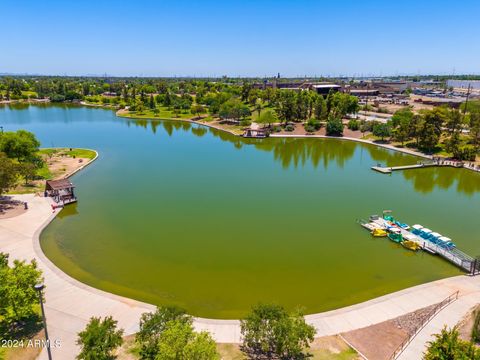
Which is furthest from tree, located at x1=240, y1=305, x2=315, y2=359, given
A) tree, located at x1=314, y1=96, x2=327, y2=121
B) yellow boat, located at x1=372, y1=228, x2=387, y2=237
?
tree, located at x1=314, y1=96, x2=327, y2=121

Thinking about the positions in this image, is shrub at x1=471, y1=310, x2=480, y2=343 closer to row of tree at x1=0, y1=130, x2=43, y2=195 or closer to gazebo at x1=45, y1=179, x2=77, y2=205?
gazebo at x1=45, y1=179, x2=77, y2=205

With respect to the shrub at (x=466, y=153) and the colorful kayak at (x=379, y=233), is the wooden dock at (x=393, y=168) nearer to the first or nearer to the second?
the shrub at (x=466, y=153)

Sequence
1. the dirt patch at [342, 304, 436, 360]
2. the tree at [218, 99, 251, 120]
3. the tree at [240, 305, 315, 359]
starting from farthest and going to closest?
the tree at [218, 99, 251, 120] < the dirt patch at [342, 304, 436, 360] < the tree at [240, 305, 315, 359]

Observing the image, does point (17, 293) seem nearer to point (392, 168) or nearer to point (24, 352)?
point (24, 352)

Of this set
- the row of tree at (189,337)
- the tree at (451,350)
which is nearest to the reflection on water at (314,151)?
the tree at (451,350)

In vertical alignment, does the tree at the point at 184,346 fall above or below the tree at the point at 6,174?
below

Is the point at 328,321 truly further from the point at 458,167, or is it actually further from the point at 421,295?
the point at 458,167

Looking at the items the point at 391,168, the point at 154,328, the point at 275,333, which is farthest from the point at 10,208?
the point at 391,168
